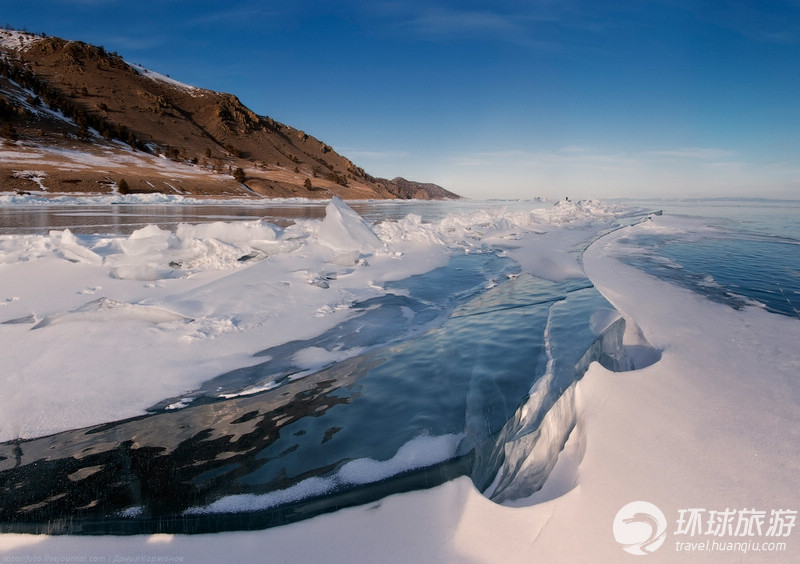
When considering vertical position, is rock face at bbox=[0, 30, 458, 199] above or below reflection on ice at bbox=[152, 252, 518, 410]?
above

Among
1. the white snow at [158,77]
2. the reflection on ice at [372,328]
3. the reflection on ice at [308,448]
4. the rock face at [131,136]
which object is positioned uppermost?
the white snow at [158,77]

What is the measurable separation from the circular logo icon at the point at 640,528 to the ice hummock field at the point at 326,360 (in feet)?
0.13

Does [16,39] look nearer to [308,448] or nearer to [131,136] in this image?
[131,136]

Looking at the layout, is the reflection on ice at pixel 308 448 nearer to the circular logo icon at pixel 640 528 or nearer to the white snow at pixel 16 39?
the circular logo icon at pixel 640 528

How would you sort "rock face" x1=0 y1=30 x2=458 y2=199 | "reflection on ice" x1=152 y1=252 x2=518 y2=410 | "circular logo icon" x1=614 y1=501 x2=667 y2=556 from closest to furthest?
"circular logo icon" x1=614 y1=501 x2=667 y2=556
"reflection on ice" x1=152 y1=252 x2=518 y2=410
"rock face" x1=0 y1=30 x2=458 y2=199

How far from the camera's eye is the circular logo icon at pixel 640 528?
52.2 inches

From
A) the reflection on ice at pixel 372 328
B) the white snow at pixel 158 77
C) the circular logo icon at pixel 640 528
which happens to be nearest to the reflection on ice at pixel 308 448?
the reflection on ice at pixel 372 328

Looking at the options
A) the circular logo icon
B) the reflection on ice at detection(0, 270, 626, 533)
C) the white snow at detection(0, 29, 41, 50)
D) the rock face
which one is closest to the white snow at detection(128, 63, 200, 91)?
the rock face

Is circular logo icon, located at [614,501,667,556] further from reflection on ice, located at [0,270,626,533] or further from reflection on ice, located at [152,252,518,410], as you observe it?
reflection on ice, located at [152,252,518,410]

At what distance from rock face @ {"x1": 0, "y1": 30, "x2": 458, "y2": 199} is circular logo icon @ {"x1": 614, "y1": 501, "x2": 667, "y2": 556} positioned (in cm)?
3394

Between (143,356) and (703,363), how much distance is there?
4.33 meters

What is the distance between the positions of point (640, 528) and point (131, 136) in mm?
57587

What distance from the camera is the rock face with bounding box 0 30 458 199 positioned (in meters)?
31.2

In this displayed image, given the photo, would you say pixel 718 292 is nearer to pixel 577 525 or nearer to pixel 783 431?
pixel 783 431
